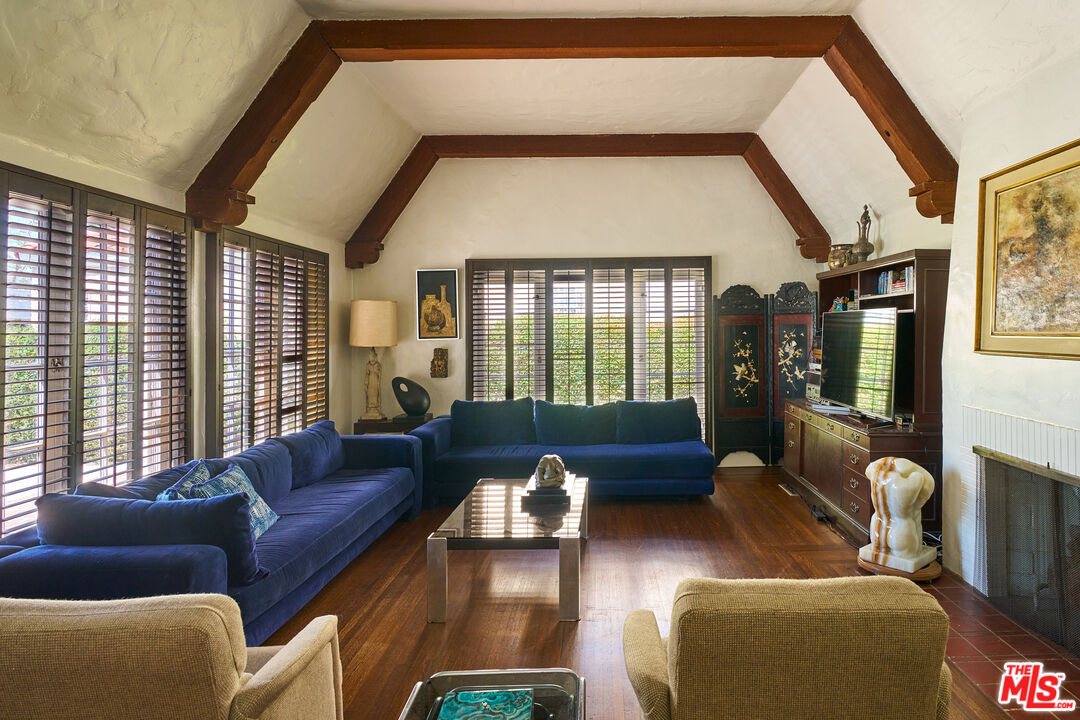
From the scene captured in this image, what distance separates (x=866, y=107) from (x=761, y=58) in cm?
82

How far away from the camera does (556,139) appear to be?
5.88m

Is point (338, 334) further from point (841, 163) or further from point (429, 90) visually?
point (841, 163)

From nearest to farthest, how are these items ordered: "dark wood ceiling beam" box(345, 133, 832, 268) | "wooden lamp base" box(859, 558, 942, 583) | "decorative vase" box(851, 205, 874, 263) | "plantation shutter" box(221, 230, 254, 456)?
"wooden lamp base" box(859, 558, 942, 583) < "plantation shutter" box(221, 230, 254, 456) < "decorative vase" box(851, 205, 874, 263) < "dark wood ceiling beam" box(345, 133, 832, 268)

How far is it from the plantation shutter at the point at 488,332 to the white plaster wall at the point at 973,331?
12.9 feet

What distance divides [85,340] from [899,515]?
4485 millimetres

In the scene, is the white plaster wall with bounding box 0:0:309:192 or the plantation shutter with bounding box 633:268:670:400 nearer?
the white plaster wall with bounding box 0:0:309:192

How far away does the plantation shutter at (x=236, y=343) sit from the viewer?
416 centimetres

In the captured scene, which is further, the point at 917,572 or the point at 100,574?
the point at 917,572

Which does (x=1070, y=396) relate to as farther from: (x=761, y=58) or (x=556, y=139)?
(x=556, y=139)

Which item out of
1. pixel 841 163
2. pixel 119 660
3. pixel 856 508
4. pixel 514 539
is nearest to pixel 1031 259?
pixel 856 508

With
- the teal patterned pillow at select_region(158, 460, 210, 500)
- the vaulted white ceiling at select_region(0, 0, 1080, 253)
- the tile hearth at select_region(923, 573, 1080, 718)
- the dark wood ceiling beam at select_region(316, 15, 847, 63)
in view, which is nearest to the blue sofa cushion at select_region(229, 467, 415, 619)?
the teal patterned pillow at select_region(158, 460, 210, 500)

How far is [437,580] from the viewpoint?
120 inches

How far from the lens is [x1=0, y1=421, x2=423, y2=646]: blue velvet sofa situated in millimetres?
2303

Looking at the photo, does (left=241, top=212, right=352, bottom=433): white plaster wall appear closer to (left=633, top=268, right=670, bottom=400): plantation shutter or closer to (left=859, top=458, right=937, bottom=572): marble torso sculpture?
(left=633, top=268, right=670, bottom=400): plantation shutter
